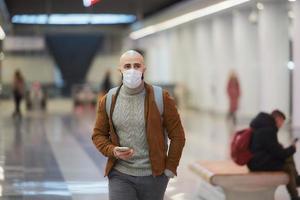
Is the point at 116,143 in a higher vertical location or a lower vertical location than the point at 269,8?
lower

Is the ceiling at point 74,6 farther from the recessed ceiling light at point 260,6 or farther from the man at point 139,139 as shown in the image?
the man at point 139,139

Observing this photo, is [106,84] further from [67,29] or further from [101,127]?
[101,127]

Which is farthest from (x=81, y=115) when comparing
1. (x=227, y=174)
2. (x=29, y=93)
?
(x=227, y=174)

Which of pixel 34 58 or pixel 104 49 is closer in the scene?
pixel 104 49

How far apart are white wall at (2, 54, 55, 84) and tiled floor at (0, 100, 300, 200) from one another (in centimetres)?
1200

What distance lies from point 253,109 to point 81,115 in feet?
23.2

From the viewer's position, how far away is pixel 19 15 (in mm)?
28422

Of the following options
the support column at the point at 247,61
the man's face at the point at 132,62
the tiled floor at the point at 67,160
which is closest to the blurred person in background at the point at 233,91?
the tiled floor at the point at 67,160

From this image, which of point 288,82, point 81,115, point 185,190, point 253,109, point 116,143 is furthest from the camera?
point 81,115

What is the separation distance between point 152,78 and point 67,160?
29265mm

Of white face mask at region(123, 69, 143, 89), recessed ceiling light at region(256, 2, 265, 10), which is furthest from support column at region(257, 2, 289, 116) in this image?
white face mask at region(123, 69, 143, 89)

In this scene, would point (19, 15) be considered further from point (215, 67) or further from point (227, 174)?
point (227, 174)

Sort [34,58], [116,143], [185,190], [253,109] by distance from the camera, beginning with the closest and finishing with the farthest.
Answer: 1. [116,143]
2. [185,190]
3. [253,109]
4. [34,58]

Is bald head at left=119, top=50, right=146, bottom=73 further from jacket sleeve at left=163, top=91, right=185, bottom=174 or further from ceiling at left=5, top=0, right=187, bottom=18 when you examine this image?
ceiling at left=5, top=0, right=187, bottom=18
